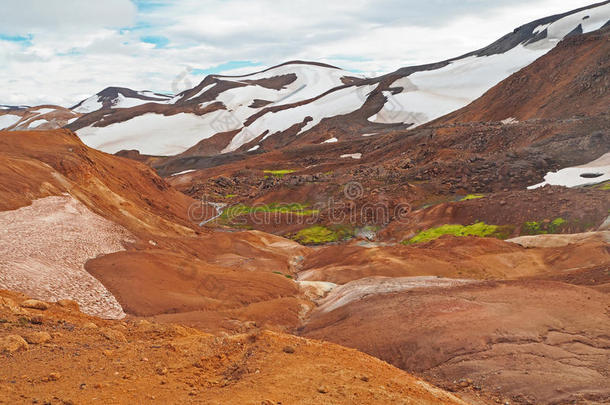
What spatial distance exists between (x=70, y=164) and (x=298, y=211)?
864 inches

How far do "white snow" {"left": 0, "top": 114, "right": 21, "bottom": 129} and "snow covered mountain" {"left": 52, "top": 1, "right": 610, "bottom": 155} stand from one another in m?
44.1

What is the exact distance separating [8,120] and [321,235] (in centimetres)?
15680

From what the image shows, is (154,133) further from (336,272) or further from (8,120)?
(336,272)

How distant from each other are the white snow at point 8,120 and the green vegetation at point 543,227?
536 ft

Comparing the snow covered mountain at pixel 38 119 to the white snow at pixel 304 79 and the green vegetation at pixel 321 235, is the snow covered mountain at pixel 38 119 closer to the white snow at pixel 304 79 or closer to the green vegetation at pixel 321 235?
the white snow at pixel 304 79

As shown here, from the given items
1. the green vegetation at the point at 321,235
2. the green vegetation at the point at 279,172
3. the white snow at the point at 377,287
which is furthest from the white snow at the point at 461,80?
the white snow at the point at 377,287

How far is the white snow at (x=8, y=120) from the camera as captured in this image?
500 feet

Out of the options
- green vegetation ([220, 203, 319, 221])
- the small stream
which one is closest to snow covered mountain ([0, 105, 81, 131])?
the small stream

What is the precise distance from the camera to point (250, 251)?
29953 millimetres

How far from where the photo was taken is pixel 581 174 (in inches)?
1348

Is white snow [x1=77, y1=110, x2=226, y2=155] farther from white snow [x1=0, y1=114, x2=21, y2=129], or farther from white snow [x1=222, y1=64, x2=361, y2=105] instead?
white snow [x1=0, y1=114, x2=21, y2=129]

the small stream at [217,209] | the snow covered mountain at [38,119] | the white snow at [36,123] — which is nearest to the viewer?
the small stream at [217,209]

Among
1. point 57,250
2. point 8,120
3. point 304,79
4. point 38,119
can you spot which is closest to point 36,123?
point 38,119

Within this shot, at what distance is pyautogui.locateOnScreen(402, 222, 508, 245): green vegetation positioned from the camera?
100 feet
